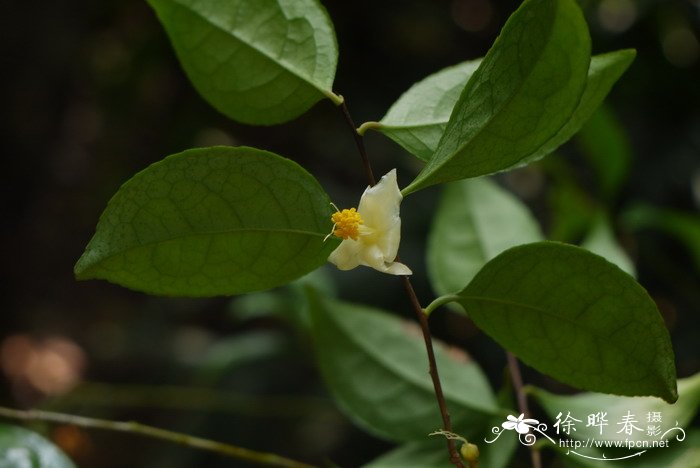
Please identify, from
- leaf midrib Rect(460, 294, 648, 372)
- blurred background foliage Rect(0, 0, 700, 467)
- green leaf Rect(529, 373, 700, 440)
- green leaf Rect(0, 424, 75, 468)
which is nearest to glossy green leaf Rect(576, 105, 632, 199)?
blurred background foliage Rect(0, 0, 700, 467)

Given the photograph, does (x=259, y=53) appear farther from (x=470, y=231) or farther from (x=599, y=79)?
(x=470, y=231)

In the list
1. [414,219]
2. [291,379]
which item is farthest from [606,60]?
[291,379]

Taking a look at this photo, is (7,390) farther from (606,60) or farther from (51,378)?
(606,60)

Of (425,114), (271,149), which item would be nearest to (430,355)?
(425,114)

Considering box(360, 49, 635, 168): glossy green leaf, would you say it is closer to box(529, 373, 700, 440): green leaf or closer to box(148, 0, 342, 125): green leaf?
box(148, 0, 342, 125): green leaf

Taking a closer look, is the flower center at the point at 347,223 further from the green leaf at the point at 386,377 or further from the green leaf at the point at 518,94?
the green leaf at the point at 386,377

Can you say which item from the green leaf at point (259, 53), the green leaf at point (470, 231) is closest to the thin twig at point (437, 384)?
the green leaf at point (259, 53)
